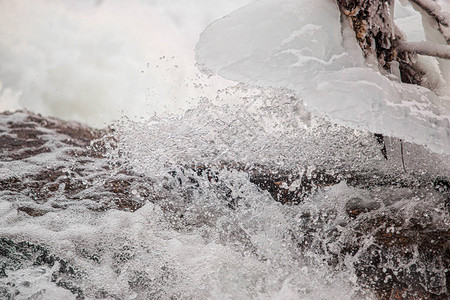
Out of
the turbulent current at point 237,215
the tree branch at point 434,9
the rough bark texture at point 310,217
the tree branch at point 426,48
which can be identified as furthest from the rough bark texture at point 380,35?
the rough bark texture at point 310,217

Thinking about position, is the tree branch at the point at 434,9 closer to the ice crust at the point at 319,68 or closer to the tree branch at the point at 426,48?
the tree branch at the point at 426,48

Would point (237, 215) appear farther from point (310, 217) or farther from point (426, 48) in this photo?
point (426, 48)

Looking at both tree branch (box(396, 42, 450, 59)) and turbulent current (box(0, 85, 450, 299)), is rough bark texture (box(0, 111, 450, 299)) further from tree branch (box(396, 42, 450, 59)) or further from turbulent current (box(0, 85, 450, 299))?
tree branch (box(396, 42, 450, 59))

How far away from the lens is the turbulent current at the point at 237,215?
52.3 inches

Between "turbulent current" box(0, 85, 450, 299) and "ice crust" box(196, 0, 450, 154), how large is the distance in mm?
203

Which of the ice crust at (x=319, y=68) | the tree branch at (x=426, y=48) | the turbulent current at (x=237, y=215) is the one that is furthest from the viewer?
the tree branch at (x=426, y=48)

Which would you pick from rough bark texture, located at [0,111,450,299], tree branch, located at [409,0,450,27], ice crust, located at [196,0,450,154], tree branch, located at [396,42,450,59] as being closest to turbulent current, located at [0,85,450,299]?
rough bark texture, located at [0,111,450,299]

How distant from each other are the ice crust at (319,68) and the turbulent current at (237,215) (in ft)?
0.67

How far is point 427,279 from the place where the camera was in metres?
1.32

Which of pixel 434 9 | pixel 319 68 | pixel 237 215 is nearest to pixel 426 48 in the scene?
pixel 434 9

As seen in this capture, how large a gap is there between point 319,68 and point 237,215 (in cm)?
75

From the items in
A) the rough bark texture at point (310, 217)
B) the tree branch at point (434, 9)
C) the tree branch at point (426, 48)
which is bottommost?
the rough bark texture at point (310, 217)

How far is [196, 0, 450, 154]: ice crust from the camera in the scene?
1190 mm

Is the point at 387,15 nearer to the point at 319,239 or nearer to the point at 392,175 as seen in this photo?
the point at 392,175
